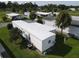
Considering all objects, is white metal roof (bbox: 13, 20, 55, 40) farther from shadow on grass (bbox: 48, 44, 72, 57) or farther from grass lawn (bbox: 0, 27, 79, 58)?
grass lawn (bbox: 0, 27, 79, 58)

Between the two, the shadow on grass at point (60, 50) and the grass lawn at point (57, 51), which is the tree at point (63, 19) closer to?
the grass lawn at point (57, 51)

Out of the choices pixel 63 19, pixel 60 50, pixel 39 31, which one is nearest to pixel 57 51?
pixel 60 50

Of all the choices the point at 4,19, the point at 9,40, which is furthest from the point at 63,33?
the point at 4,19

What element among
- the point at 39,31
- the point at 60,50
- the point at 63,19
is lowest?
the point at 60,50

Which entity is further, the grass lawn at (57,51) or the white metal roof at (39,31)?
the white metal roof at (39,31)

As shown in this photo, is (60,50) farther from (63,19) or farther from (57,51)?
(63,19)

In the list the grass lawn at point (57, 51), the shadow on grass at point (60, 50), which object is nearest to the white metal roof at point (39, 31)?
the shadow on grass at point (60, 50)

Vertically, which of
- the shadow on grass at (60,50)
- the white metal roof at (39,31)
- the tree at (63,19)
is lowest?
the shadow on grass at (60,50)

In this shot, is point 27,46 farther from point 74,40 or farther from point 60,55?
point 74,40
